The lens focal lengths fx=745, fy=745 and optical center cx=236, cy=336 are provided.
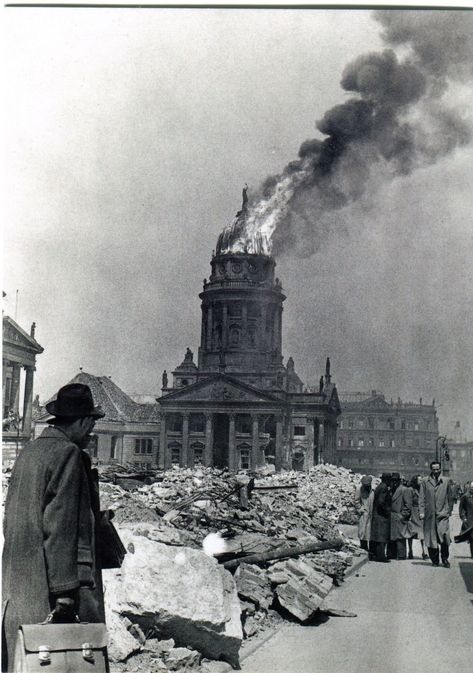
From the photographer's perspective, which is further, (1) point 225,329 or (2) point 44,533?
(1) point 225,329

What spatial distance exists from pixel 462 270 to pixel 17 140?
20.5ft

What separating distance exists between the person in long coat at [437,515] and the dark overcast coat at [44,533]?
953cm

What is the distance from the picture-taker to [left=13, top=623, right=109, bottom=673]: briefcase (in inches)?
159

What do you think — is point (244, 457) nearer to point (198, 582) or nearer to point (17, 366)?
point (17, 366)

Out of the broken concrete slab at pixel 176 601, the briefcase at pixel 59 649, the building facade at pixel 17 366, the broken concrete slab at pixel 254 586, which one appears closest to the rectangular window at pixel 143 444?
the building facade at pixel 17 366

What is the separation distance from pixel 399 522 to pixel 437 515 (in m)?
1.28

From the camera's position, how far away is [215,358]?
55406 millimetres

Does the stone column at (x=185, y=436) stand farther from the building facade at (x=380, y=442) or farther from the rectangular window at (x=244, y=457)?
the building facade at (x=380, y=442)

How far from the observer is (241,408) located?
6325 cm

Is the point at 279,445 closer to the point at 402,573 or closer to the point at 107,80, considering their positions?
the point at 402,573

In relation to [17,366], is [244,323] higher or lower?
higher

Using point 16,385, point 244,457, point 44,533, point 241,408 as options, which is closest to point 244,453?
point 244,457

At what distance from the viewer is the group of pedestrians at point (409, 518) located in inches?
508

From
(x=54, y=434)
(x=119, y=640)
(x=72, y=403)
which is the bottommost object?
(x=119, y=640)
